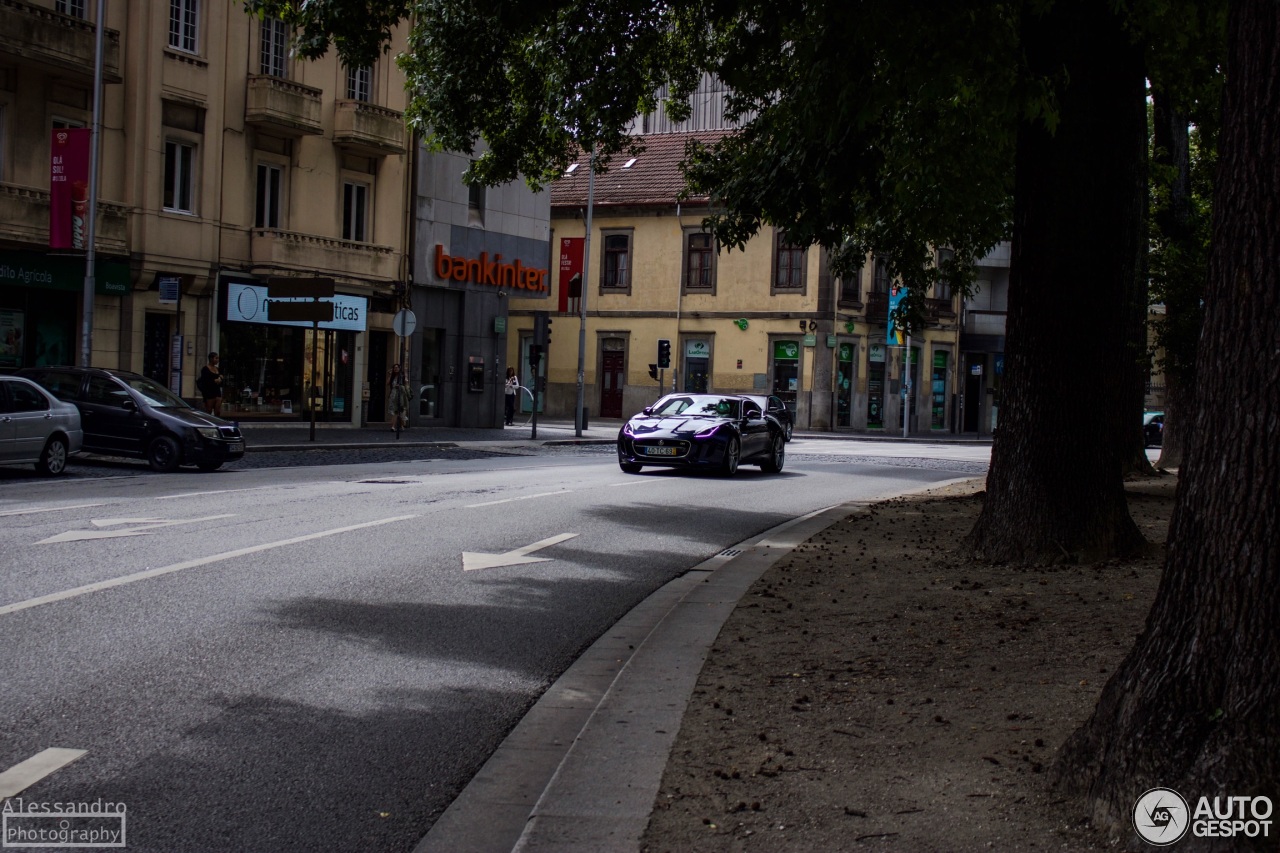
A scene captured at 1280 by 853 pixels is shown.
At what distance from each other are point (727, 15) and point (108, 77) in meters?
21.0

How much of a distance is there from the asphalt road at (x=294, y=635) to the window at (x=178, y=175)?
14.9 meters

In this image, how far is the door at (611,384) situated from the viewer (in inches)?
2200

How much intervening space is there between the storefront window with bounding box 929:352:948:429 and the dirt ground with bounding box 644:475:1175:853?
168 feet

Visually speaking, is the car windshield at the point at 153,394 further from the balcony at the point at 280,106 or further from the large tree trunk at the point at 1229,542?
the large tree trunk at the point at 1229,542

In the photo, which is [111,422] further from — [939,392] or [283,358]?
[939,392]

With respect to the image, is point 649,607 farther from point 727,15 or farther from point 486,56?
point 486,56

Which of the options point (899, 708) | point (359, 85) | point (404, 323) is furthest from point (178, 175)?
point (899, 708)

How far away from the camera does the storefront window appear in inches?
2375

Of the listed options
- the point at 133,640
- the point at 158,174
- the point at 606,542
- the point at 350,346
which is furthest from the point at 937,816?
the point at 350,346

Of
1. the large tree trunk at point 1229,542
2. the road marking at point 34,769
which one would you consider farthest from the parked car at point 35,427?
the large tree trunk at point 1229,542

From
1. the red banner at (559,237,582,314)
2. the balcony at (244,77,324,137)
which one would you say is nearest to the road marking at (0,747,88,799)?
the balcony at (244,77,324,137)

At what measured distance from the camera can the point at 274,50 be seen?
32156mm

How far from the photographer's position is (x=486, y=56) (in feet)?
53.6

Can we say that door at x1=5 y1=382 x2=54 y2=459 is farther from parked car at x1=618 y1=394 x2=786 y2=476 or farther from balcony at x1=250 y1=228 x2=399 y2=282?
balcony at x1=250 y1=228 x2=399 y2=282
